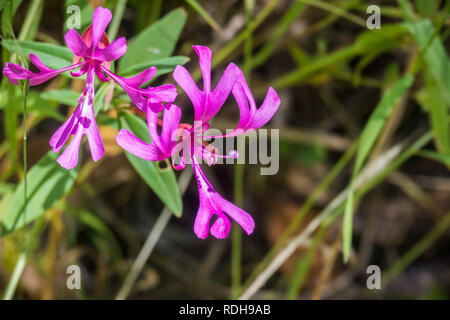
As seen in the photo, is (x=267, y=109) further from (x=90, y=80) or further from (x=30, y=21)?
(x=30, y=21)

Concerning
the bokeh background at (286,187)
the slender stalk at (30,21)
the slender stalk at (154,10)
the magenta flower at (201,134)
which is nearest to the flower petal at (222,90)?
the magenta flower at (201,134)

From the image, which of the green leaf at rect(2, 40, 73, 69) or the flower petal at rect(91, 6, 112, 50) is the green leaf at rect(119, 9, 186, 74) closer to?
the green leaf at rect(2, 40, 73, 69)

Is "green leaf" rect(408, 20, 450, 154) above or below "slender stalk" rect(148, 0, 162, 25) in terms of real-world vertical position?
below

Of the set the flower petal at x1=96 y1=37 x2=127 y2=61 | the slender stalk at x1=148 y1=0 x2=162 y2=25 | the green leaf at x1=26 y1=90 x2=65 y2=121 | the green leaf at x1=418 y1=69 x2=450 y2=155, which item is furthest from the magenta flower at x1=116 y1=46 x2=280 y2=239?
the slender stalk at x1=148 y1=0 x2=162 y2=25

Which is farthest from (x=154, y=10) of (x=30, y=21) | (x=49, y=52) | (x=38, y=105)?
(x=49, y=52)

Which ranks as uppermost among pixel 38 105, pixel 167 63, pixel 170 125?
pixel 38 105

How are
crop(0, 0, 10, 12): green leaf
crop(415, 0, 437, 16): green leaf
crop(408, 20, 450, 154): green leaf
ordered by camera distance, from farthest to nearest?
→ crop(415, 0, 437, 16): green leaf, crop(408, 20, 450, 154): green leaf, crop(0, 0, 10, 12): green leaf
